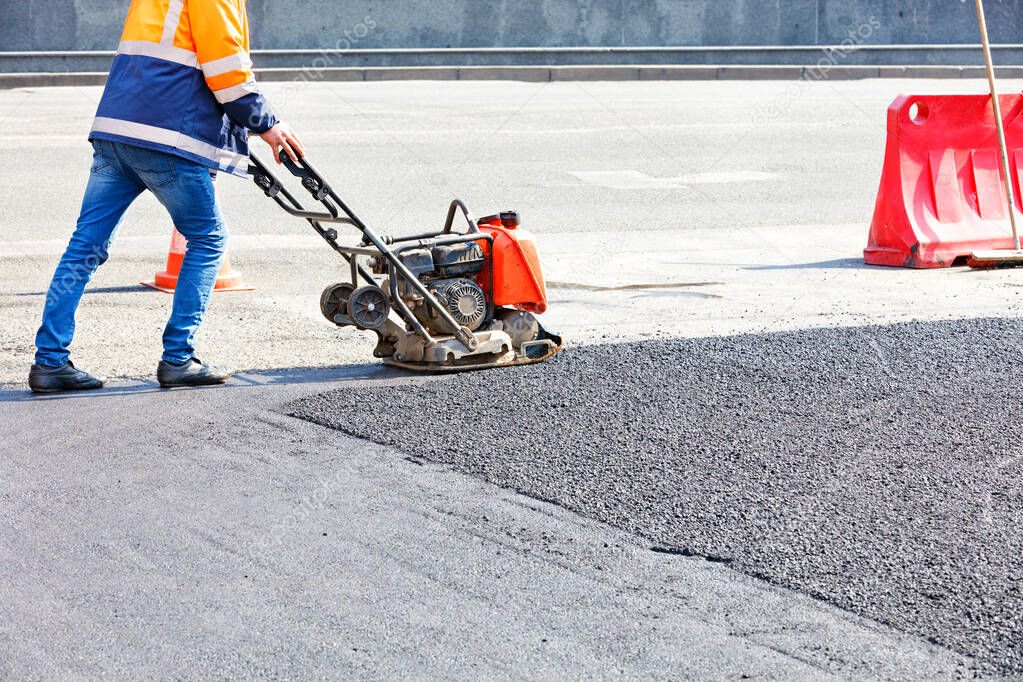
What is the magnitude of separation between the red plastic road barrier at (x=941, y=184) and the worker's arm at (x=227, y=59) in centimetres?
457

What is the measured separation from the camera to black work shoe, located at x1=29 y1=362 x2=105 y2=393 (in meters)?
5.41

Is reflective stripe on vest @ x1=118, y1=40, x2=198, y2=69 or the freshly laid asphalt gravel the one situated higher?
reflective stripe on vest @ x1=118, y1=40, x2=198, y2=69

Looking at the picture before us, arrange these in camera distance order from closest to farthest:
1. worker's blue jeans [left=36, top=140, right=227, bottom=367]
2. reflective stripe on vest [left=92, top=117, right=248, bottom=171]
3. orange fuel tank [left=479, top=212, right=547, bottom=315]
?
reflective stripe on vest [left=92, top=117, right=248, bottom=171] < worker's blue jeans [left=36, top=140, right=227, bottom=367] < orange fuel tank [left=479, top=212, right=547, bottom=315]

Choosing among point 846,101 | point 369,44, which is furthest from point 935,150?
point 369,44

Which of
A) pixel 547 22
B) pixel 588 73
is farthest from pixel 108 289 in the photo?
pixel 547 22

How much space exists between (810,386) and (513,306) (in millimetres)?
1297

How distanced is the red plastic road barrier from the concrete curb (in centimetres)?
1218

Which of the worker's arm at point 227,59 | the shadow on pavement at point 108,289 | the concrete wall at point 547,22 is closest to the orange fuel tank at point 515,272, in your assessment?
the worker's arm at point 227,59

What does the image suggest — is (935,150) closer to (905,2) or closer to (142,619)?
(142,619)

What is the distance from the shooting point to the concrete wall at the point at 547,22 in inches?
778

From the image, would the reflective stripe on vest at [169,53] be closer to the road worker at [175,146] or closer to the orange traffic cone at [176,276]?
the road worker at [175,146]

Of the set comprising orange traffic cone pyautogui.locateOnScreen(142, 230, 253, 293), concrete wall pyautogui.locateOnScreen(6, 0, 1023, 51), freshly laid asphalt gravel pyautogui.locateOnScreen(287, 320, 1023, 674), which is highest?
concrete wall pyautogui.locateOnScreen(6, 0, 1023, 51)

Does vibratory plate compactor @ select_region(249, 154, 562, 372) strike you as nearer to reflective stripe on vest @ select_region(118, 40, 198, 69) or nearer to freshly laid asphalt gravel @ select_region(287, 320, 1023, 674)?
freshly laid asphalt gravel @ select_region(287, 320, 1023, 674)

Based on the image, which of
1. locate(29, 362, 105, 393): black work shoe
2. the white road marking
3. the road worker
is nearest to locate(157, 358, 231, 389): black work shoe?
the road worker
